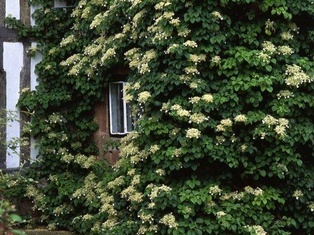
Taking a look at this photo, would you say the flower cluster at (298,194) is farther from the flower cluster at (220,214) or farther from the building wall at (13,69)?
the building wall at (13,69)

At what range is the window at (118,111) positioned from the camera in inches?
414

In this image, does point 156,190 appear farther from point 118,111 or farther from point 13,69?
point 13,69

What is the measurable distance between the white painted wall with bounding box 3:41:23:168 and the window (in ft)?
4.71

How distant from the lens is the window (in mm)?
10516

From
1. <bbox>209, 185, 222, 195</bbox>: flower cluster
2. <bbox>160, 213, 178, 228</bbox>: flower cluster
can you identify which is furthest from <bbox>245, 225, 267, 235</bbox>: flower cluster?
<bbox>160, 213, 178, 228</bbox>: flower cluster

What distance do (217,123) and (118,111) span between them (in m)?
2.44

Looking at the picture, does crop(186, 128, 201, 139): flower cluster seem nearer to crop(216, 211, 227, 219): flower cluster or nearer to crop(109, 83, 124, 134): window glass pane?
crop(216, 211, 227, 219): flower cluster

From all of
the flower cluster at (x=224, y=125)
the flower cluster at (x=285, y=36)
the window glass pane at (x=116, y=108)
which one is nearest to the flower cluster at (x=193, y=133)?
the flower cluster at (x=224, y=125)

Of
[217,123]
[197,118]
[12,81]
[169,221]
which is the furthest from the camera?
[12,81]

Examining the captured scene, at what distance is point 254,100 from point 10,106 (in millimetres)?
4036

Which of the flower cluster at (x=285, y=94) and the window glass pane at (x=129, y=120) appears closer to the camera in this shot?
the flower cluster at (x=285, y=94)

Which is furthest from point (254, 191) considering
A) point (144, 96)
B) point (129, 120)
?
point (129, 120)

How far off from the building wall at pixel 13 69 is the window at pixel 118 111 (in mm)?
1233

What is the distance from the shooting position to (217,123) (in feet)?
28.1
